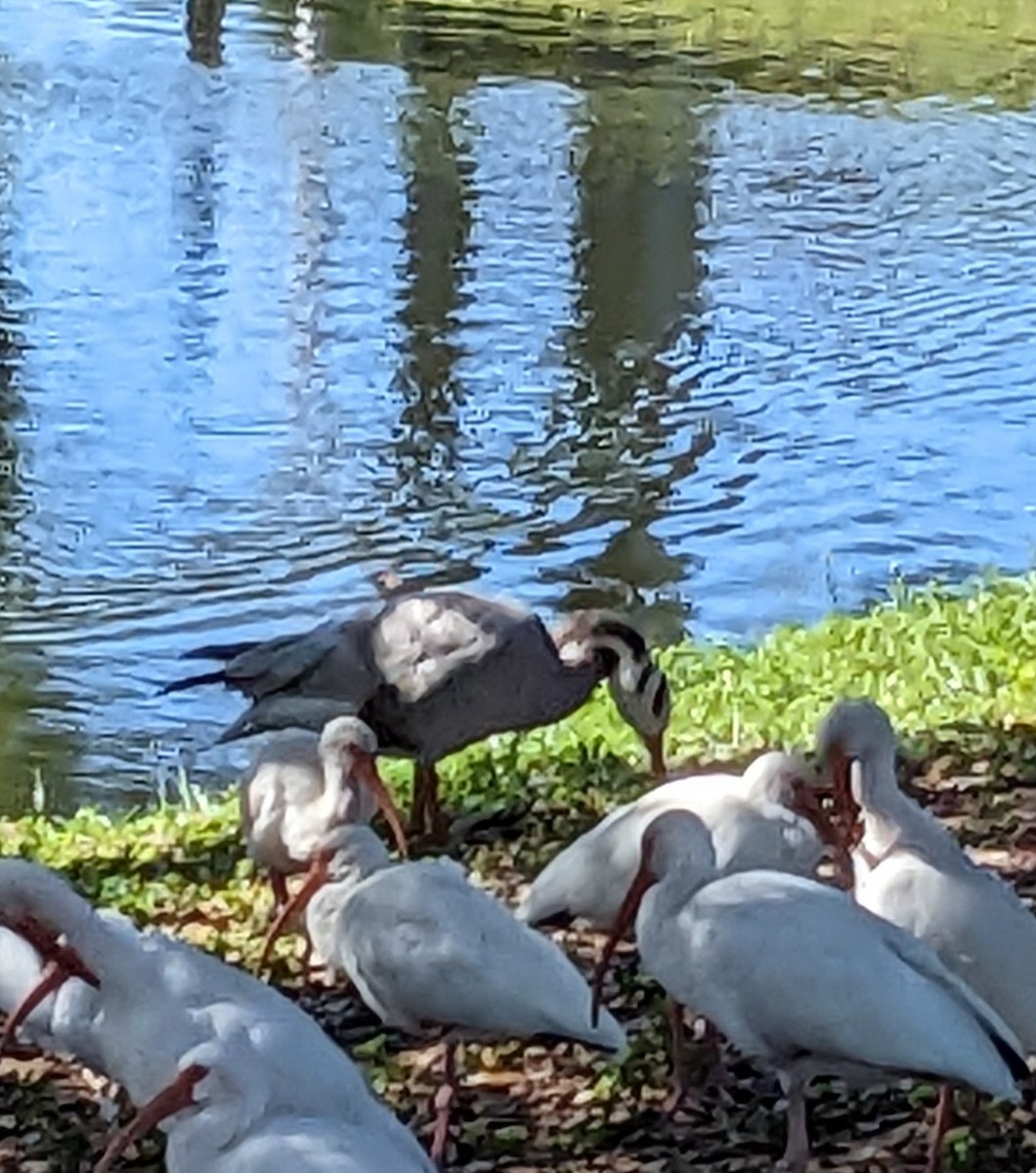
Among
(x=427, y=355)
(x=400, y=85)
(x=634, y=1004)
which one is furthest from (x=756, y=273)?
(x=634, y=1004)

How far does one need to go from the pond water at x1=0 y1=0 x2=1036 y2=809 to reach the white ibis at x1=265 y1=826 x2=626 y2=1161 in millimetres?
3742

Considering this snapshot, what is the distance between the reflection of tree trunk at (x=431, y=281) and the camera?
13289 millimetres

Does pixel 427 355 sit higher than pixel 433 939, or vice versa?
pixel 433 939

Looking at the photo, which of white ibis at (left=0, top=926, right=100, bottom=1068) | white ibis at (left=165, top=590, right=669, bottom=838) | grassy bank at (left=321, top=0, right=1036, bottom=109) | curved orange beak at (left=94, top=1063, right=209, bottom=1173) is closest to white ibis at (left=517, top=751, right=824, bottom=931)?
white ibis at (left=0, top=926, right=100, bottom=1068)

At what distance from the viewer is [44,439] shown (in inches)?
517

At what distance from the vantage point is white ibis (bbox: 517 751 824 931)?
5762 millimetres

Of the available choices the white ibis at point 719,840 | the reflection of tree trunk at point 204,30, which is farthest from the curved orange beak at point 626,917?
the reflection of tree trunk at point 204,30

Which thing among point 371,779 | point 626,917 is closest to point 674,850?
point 626,917

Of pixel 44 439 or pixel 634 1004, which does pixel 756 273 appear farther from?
pixel 634 1004

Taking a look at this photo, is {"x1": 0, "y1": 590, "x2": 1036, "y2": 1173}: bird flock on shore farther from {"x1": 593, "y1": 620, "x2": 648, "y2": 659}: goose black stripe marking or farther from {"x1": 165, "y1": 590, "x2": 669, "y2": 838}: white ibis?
{"x1": 593, "y1": 620, "x2": 648, "y2": 659}: goose black stripe marking

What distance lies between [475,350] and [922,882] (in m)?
9.62

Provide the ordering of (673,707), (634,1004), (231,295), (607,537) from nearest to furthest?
(634,1004), (673,707), (607,537), (231,295)

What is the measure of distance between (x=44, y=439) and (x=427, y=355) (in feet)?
7.91

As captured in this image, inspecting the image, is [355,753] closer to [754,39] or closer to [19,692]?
[19,692]
